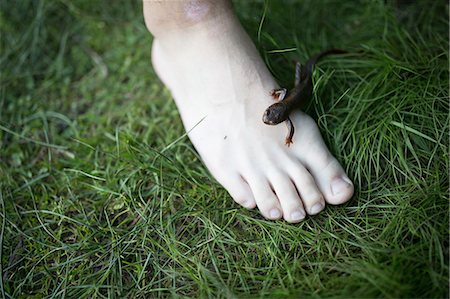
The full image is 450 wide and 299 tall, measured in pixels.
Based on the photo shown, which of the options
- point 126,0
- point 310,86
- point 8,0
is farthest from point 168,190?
point 8,0

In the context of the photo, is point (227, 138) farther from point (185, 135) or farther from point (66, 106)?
point (66, 106)

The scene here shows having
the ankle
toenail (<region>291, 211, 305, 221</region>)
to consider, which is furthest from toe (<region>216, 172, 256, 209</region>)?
the ankle

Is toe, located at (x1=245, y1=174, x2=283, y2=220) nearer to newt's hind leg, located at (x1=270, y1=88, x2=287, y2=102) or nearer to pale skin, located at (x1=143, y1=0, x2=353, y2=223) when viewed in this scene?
pale skin, located at (x1=143, y1=0, x2=353, y2=223)

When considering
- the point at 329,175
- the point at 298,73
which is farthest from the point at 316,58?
the point at 329,175

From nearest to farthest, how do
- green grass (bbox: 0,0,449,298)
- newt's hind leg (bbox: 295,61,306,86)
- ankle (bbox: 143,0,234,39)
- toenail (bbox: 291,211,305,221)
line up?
green grass (bbox: 0,0,449,298)
toenail (bbox: 291,211,305,221)
ankle (bbox: 143,0,234,39)
newt's hind leg (bbox: 295,61,306,86)

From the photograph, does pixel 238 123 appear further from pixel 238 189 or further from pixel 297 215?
pixel 297 215

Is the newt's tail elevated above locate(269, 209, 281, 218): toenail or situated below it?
above
